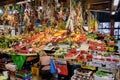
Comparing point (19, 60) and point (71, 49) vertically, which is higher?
point (71, 49)

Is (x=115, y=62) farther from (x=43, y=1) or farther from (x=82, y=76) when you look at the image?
(x=43, y=1)

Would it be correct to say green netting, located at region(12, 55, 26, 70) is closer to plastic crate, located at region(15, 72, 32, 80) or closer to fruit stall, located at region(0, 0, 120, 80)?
fruit stall, located at region(0, 0, 120, 80)

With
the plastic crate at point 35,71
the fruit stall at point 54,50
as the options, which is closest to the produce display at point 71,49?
the fruit stall at point 54,50

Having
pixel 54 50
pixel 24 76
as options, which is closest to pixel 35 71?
pixel 24 76

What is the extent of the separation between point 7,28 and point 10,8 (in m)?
0.97

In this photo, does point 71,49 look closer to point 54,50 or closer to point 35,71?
point 54,50

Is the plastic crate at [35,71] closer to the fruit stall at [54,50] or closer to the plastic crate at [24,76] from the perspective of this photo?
the fruit stall at [54,50]

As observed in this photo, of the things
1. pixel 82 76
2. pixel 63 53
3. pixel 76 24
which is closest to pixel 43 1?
pixel 76 24

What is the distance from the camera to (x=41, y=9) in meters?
5.49

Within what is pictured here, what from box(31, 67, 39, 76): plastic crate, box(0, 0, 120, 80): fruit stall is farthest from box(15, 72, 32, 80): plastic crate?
box(31, 67, 39, 76): plastic crate

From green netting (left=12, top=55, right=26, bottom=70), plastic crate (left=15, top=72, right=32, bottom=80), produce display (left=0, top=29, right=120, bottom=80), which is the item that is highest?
produce display (left=0, top=29, right=120, bottom=80)

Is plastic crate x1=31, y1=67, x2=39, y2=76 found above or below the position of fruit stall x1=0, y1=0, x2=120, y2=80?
below

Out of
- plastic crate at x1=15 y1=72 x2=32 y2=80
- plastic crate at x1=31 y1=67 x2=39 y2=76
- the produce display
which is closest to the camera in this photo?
the produce display

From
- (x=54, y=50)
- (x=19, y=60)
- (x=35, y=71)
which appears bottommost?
(x=35, y=71)
